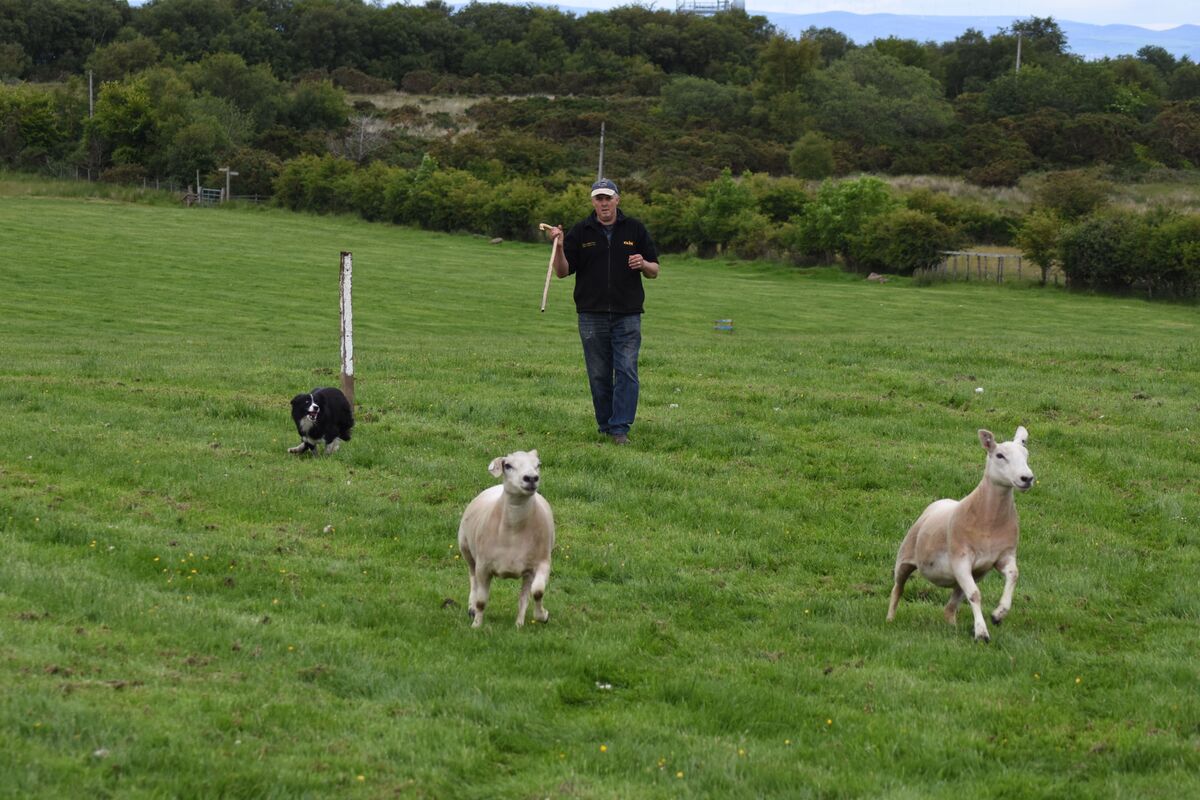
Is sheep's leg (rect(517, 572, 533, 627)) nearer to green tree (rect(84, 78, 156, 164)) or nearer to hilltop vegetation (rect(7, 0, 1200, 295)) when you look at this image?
hilltop vegetation (rect(7, 0, 1200, 295))

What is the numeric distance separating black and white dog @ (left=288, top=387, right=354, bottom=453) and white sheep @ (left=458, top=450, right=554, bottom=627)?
6262 millimetres

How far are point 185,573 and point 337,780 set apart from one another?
4.57 meters

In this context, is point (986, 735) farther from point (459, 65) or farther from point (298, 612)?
point (459, 65)

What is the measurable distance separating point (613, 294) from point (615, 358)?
86 centimetres

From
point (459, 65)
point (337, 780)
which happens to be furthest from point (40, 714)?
point (459, 65)

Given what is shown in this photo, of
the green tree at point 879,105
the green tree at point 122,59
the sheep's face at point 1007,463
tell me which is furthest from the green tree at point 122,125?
the sheep's face at point 1007,463

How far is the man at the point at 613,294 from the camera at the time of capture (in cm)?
1744

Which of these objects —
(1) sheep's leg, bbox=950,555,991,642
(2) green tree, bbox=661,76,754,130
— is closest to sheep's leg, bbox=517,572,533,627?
(1) sheep's leg, bbox=950,555,991,642

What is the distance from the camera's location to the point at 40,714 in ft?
24.6

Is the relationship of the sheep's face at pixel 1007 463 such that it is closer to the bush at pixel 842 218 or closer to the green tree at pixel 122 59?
the bush at pixel 842 218

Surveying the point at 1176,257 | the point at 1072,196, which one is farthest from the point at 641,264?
the point at 1072,196

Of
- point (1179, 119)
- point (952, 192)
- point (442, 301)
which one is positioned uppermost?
point (1179, 119)

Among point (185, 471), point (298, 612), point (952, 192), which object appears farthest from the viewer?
point (952, 192)

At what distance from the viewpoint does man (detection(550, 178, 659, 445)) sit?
57.2ft
